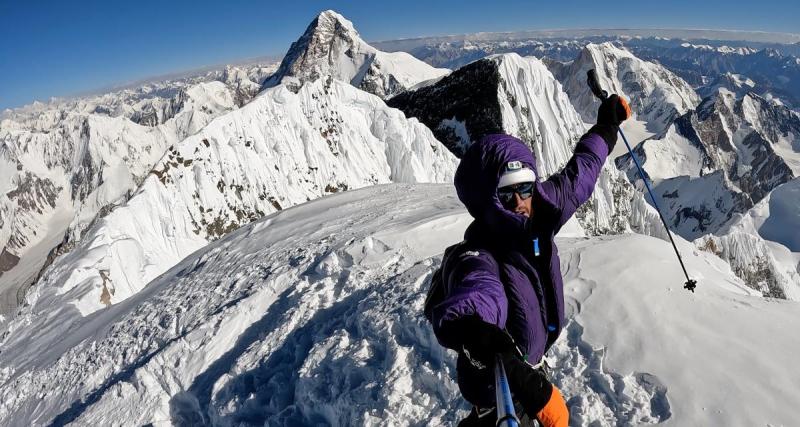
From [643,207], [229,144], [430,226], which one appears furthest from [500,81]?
[430,226]

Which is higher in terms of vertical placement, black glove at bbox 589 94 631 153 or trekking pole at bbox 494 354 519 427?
black glove at bbox 589 94 631 153

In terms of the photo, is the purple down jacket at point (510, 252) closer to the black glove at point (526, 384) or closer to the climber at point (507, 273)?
the climber at point (507, 273)

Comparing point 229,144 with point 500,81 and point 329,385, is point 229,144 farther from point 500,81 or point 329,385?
point 329,385

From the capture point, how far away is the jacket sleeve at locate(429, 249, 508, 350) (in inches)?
104

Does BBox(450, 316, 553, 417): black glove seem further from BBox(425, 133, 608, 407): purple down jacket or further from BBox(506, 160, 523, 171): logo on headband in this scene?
BBox(506, 160, 523, 171): logo on headband

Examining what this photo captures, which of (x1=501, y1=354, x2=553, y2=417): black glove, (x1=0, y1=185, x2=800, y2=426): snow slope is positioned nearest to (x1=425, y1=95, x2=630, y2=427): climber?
(x1=501, y1=354, x2=553, y2=417): black glove

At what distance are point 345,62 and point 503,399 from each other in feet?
564

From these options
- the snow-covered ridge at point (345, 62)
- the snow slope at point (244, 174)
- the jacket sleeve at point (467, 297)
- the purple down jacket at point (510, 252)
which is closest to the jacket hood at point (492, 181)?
the purple down jacket at point (510, 252)

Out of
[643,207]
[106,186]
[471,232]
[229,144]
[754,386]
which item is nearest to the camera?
[471,232]

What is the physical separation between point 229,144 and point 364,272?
42853 millimetres

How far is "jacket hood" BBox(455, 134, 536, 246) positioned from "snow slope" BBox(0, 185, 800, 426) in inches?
135

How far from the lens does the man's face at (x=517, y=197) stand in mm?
3205

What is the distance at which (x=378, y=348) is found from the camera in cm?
736

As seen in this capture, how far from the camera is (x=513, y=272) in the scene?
3.20 m
